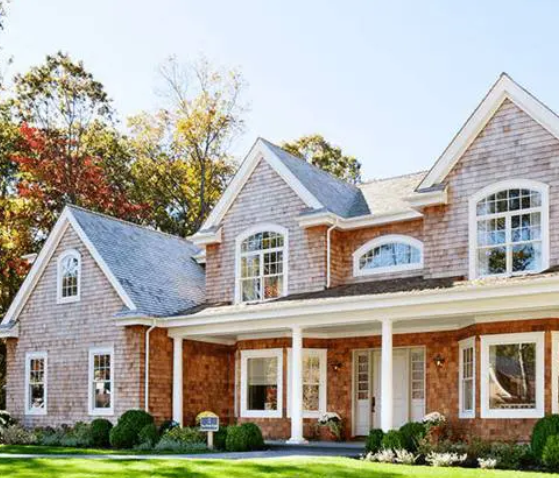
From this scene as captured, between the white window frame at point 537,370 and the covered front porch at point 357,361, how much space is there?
24 millimetres

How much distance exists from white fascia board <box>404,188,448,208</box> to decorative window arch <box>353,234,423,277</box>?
1.37 meters

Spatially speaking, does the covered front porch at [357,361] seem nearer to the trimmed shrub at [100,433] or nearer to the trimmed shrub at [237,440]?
the trimmed shrub at [237,440]

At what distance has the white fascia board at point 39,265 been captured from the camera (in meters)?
24.8

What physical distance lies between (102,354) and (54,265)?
3469mm

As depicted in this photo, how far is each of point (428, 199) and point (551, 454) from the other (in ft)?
24.3

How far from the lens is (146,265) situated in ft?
80.8

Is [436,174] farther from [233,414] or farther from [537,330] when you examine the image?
[233,414]

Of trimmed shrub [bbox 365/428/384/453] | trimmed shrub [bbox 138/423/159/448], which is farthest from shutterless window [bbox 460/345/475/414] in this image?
trimmed shrub [bbox 138/423/159/448]

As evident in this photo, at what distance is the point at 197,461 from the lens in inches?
598

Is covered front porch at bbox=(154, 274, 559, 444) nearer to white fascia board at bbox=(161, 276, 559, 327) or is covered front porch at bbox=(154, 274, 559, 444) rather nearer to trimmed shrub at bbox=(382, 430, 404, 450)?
white fascia board at bbox=(161, 276, 559, 327)

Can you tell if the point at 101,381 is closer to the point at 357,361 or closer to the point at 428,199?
the point at 357,361

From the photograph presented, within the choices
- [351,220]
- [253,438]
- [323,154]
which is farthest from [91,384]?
[323,154]

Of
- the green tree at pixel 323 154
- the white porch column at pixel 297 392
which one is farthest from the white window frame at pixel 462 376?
the green tree at pixel 323 154

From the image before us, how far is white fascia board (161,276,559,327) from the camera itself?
51.1 feet
